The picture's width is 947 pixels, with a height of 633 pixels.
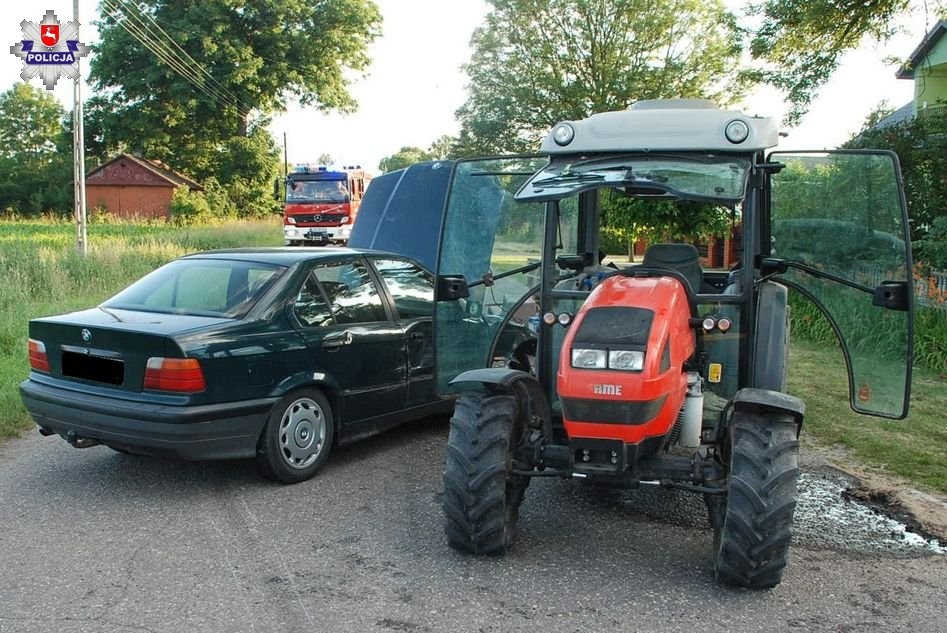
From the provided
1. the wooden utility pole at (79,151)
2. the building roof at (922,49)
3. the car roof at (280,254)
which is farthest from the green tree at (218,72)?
the car roof at (280,254)

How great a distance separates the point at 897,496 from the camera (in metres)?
5.80

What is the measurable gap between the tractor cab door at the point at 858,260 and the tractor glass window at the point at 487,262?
1645 millimetres

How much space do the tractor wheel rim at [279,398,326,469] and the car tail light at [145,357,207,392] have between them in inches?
25.9

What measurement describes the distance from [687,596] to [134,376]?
3499 mm

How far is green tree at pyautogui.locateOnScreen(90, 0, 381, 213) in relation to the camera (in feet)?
151

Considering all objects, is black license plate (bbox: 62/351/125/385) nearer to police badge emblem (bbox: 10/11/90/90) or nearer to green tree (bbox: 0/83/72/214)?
police badge emblem (bbox: 10/11/90/90)

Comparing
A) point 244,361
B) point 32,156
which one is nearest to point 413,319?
point 244,361

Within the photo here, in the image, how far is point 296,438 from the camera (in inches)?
233

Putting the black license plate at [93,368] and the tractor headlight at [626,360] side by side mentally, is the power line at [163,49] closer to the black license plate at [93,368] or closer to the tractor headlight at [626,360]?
the black license plate at [93,368]

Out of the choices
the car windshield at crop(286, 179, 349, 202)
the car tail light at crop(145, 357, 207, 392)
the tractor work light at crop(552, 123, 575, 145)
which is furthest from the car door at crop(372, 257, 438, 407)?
the car windshield at crop(286, 179, 349, 202)

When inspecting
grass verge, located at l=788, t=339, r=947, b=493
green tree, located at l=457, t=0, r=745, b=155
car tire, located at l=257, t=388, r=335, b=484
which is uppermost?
green tree, located at l=457, t=0, r=745, b=155

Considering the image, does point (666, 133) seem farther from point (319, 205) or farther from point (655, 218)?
point (319, 205)

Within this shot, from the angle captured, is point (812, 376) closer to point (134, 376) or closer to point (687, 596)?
point (687, 596)

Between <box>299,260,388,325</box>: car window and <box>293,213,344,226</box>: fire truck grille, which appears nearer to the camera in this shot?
<box>299,260,388,325</box>: car window
